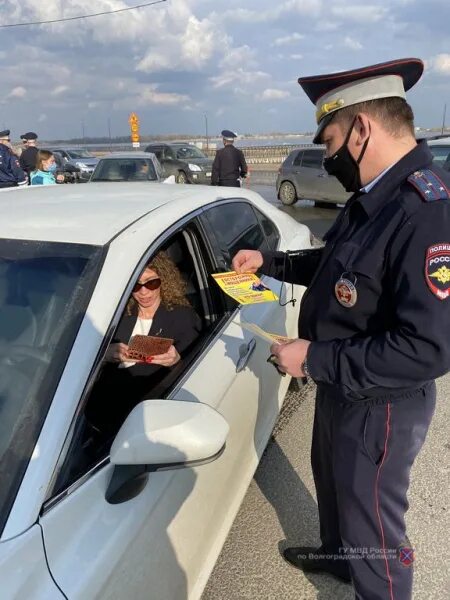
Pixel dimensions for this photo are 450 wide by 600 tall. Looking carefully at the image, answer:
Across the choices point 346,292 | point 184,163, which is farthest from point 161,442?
point 184,163

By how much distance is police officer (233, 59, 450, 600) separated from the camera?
4.22 feet

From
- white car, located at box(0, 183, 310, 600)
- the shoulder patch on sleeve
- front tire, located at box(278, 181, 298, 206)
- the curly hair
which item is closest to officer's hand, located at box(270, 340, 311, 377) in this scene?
white car, located at box(0, 183, 310, 600)

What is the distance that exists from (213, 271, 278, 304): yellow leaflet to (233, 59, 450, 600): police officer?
0.28 meters

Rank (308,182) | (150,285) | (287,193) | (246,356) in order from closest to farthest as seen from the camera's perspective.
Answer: (246,356) → (150,285) → (308,182) → (287,193)

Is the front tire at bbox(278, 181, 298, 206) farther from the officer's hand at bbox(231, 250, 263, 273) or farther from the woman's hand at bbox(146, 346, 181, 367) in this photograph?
the woman's hand at bbox(146, 346, 181, 367)

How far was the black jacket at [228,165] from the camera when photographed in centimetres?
931

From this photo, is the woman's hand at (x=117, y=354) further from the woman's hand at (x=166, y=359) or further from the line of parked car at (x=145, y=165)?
the line of parked car at (x=145, y=165)

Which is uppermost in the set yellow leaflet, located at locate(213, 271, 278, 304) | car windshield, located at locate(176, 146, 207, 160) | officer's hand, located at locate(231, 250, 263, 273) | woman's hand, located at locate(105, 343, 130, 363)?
car windshield, located at locate(176, 146, 207, 160)

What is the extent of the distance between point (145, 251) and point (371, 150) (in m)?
0.76

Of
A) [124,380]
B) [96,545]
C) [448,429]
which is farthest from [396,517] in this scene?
[448,429]

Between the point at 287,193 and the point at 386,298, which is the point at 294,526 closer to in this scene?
the point at 386,298

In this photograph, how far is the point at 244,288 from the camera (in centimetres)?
197

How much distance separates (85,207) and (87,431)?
2.89 ft

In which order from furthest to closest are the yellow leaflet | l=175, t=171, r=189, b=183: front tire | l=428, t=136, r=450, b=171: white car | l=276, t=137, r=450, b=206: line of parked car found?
l=175, t=171, r=189, b=183: front tire
l=276, t=137, r=450, b=206: line of parked car
l=428, t=136, r=450, b=171: white car
the yellow leaflet
